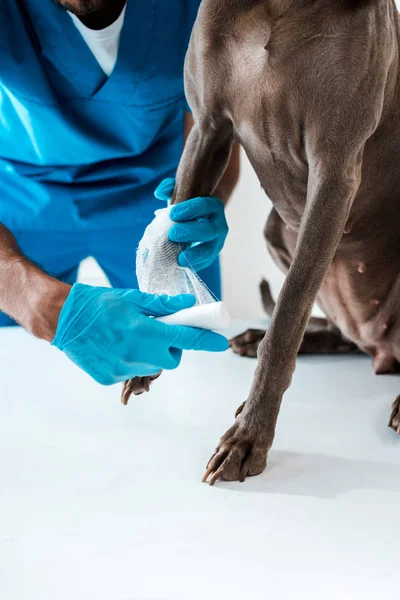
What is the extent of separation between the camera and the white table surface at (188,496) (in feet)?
2.95

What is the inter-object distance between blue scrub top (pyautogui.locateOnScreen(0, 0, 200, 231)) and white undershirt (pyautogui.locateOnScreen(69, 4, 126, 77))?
0.05 feet

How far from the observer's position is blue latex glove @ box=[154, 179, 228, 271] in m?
1.39

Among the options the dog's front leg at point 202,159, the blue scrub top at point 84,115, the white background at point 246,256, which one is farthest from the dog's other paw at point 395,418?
the white background at point 246,256

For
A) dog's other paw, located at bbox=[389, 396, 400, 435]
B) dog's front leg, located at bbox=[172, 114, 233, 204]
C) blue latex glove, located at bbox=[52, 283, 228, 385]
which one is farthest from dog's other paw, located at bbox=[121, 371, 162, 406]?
dog's other paw, located at bbox=[389, 396, 400, 435]

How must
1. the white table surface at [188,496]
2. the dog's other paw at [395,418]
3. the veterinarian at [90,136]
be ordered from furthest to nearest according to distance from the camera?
the veterinarian at [90,136], the dog's other paw at [395,418], the white table surface at [188,496]

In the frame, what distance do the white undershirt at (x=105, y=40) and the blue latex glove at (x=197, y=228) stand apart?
0.48 metres

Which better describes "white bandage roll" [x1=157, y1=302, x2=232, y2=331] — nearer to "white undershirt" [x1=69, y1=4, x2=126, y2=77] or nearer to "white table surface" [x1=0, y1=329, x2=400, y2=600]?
"white table surface" [x1=0, y1=329, x2=400, y2=600]

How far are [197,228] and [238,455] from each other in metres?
0.46

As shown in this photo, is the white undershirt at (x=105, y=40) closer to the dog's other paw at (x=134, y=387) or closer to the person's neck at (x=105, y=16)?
the person's neck at (x=105, y=16)

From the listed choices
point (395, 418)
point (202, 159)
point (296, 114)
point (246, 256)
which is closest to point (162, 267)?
point (202, 159)

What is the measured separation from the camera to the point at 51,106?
1.85m

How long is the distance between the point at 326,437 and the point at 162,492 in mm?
350

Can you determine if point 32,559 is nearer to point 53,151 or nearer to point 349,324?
point 349,324

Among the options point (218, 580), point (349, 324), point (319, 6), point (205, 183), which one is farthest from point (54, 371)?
point (319, 6)
